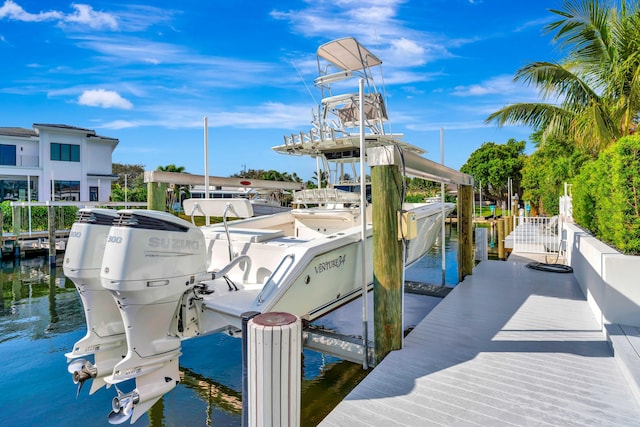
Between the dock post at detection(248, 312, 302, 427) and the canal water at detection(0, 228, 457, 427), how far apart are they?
2169 mm

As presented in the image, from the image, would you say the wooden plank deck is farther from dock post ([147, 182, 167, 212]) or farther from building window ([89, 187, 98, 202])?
building window ([89, 187, 98, 202])

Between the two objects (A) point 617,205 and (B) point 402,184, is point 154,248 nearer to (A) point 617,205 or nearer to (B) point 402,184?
(B) point 402,184

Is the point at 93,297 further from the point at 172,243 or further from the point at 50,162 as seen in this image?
the point at 50,162

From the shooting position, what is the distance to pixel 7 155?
2280 cm

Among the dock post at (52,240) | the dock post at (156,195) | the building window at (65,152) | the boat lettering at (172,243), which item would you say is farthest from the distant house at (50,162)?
the boat lettering at (172,243)

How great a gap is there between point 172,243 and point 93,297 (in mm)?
1065

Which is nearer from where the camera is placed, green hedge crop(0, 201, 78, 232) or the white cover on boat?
the white cover on boat

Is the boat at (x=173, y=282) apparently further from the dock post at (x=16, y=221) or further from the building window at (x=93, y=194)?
the building window at (x=93, y=194)

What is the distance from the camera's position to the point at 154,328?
131 inches

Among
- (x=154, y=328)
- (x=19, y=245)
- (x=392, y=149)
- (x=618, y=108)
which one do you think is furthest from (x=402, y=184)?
(x=19, y=245)

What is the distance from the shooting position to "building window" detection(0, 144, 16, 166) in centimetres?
2270

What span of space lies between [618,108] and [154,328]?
8.74m

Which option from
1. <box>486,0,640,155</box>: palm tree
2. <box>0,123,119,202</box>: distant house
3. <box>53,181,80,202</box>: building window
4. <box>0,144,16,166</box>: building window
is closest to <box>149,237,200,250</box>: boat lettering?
<box>486,0,640,155</box>: palm tree

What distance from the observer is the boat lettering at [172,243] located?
3271mm
